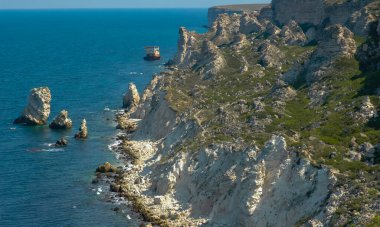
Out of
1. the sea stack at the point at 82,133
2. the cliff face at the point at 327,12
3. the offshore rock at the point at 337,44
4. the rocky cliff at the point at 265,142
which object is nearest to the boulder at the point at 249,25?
the cliff face at the point at 327,12

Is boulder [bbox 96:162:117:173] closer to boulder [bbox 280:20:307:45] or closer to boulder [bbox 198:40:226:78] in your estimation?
boulder [bbox 198:40:226:78]

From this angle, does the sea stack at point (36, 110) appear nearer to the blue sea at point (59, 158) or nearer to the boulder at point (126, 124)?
the blue sea at point (59, 158)

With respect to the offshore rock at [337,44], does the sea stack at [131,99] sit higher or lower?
lower

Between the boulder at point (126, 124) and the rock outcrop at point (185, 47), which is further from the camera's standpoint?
the rock outcrop at point (185, 47)

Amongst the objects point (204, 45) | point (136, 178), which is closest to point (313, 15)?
point (204, 45)

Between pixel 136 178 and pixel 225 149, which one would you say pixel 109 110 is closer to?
pixel 136 178
